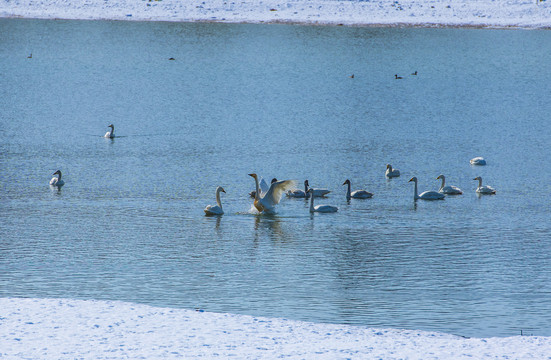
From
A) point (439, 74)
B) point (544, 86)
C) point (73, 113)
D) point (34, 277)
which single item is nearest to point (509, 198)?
point (34, 277)

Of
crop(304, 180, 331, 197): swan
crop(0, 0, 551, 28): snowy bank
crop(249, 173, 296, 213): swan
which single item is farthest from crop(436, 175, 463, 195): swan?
crop(0, 0, 551, 28): snowy bank

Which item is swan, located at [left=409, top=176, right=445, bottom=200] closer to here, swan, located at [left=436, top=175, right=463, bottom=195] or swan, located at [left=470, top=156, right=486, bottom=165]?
swan, located at [left=436, top=175, right=463, bottom=195]

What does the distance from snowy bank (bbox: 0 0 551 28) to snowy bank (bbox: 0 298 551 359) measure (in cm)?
6829

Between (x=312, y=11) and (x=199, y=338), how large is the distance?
72.2m

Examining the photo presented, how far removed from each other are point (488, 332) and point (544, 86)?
134ft

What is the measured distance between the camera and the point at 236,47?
70875 mm

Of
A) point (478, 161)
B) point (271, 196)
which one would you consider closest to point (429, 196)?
point (271, 196)

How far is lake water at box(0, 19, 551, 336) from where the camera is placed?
16250mm

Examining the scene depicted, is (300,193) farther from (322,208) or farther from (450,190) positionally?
(450,190)

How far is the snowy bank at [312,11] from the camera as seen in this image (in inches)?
3150

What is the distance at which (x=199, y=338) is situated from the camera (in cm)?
1226

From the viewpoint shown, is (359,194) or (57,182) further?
(57,182)

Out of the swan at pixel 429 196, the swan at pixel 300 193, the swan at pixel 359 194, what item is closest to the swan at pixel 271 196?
the swan at pixel 300 193

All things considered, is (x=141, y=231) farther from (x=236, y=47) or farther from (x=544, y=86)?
(x=236, y=47)
